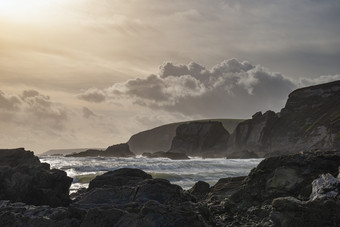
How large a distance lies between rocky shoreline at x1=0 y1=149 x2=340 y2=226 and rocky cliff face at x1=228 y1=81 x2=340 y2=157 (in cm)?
10909

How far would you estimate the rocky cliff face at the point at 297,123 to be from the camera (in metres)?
125

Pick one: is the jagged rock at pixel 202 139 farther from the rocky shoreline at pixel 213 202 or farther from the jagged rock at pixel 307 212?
the jagged rock at pixel 307 212

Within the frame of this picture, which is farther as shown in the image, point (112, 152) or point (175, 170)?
point (112, 152)

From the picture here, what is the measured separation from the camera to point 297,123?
137625mm

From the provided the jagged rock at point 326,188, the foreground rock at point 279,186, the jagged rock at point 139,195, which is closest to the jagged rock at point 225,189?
the foreground rock at point 279,186

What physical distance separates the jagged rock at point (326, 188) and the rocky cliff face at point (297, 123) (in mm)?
112570

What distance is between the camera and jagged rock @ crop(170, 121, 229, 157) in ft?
550

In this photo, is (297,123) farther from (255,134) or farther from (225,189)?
(225,189)

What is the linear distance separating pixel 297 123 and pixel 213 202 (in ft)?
417

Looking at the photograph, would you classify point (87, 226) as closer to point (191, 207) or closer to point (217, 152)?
point (191, 207)

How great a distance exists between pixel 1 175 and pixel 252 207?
57.2 feet

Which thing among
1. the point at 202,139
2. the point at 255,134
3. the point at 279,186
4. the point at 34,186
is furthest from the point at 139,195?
the point at 202,139

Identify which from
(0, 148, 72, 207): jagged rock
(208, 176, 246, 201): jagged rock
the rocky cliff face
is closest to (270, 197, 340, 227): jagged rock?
(208, 176, 246, 201): jagged rock

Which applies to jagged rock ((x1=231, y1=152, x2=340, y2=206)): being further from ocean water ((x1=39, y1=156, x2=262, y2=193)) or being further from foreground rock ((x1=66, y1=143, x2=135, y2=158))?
foreground rock ((x1=66, y1=143, x2=135, y2=158))
